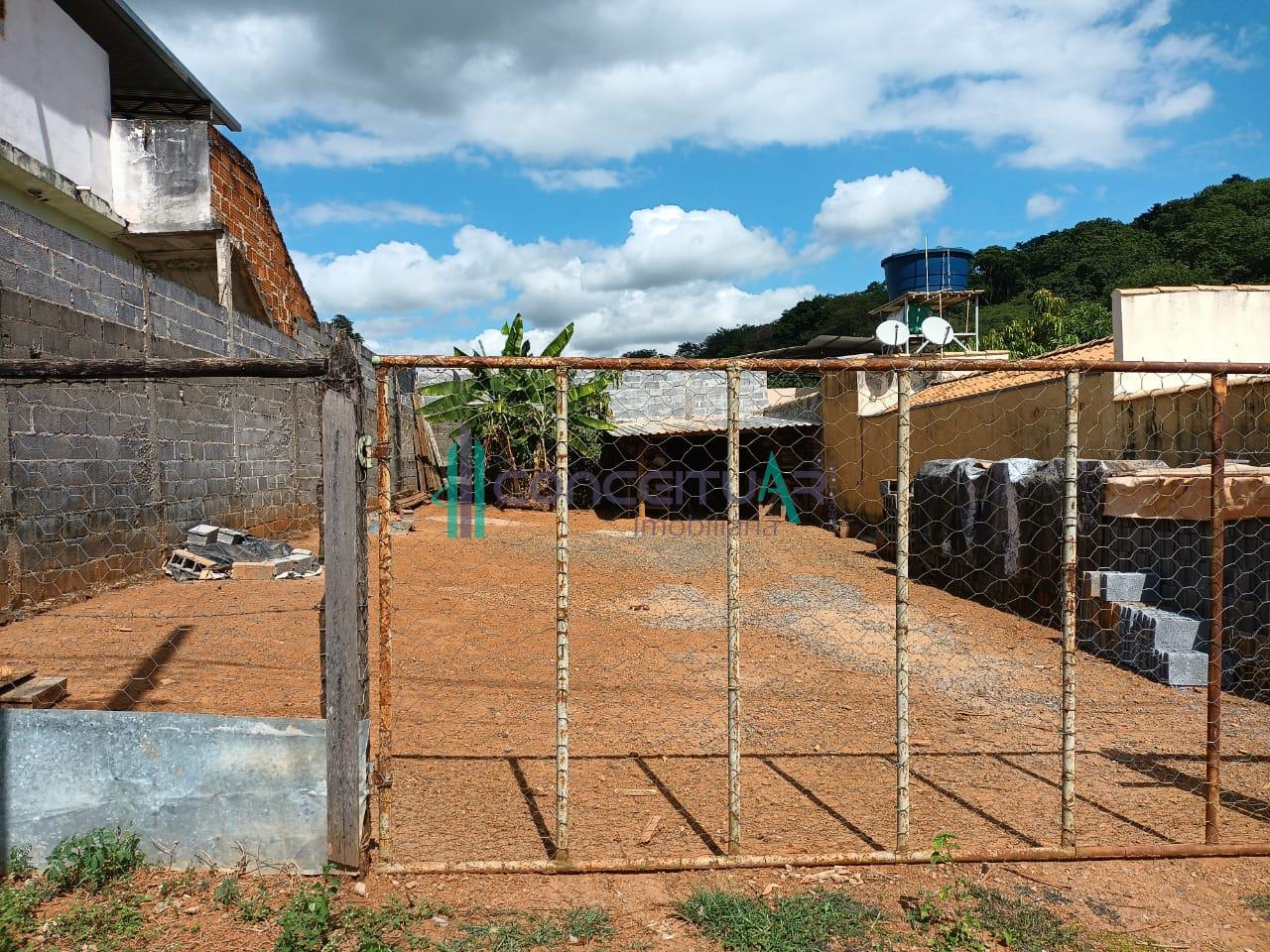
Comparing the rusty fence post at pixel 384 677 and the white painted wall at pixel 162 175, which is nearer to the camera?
the rusty fence post at pixel 384 677

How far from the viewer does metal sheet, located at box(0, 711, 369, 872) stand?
3.16m

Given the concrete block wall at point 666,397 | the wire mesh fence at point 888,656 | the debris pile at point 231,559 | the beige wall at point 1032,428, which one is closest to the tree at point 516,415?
the wire mesh fence at point 888,656

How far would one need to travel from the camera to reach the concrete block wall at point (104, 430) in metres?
6.43

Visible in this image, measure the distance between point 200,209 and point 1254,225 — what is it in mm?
40678

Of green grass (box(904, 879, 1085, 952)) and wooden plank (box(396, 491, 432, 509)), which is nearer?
green grass (box(904, 879, 1085, 952))

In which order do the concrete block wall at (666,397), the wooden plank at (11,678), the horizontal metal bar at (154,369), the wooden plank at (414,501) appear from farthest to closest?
1. the concrete block wall at (666,397)
2. the wooden plank at (414,501)
3. the wooden plank at (11,678)
4. the horizontal metal bar at (154,369)

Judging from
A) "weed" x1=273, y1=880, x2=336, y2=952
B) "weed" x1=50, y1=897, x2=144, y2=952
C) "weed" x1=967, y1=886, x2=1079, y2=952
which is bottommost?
"weed" x1=967, y1=886, x2=1079, y2=952

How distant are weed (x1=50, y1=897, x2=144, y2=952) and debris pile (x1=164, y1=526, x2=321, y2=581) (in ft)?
19.1

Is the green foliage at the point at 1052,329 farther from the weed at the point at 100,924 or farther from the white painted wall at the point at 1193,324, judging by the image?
the weed at the point at 100,924

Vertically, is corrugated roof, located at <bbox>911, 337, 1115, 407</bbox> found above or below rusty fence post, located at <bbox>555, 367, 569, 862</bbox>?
above

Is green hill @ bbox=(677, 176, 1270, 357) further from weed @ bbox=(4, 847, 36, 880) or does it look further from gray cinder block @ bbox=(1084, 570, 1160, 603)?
weed @ bbox=(4, 847, 36, 880)

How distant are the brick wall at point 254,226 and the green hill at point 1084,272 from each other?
21041 mm

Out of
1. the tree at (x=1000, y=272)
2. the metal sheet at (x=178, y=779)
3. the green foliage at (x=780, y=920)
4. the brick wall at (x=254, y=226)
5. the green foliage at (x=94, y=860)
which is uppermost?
the tree at (x=1000, y=272)

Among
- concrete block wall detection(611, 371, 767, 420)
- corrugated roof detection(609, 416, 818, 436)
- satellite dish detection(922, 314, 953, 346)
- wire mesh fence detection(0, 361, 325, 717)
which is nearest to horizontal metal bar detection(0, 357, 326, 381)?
wire mesh fence detection(0, 361, 325, 717)
